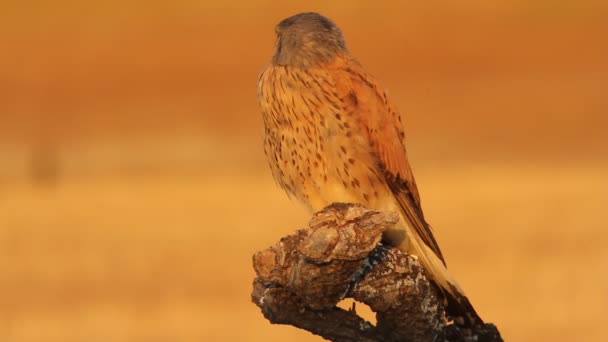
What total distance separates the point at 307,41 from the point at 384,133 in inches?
21.2

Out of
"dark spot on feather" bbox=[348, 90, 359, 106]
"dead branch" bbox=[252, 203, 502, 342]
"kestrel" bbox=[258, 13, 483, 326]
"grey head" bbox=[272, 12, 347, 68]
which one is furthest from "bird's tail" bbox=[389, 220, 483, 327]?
"grey head" bbox=[272, 12, 347, 68]

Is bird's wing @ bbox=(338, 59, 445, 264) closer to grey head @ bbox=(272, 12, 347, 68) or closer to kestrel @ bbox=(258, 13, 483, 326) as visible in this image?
kestrel @ bbox=(258, 13, 483, 326)

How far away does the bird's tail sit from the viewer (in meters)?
6.23

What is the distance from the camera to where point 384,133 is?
7.43 m

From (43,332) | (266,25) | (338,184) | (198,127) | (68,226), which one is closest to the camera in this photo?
(338,184)

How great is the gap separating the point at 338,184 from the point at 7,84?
707 inches

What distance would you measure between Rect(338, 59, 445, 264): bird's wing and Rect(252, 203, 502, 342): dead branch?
1.49 meters

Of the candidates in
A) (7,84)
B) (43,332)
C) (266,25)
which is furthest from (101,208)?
(266,25)

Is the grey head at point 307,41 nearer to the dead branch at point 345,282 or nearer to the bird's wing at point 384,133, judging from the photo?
the bird's wing at point 384,133

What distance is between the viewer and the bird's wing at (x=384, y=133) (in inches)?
290


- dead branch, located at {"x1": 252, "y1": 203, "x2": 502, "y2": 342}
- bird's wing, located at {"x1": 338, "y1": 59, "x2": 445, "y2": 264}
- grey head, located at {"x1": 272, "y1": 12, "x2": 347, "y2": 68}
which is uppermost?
grey head, located at {"x1": 272, "y1": 12, "x2": 347, "y2": 68}

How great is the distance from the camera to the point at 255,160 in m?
19.8

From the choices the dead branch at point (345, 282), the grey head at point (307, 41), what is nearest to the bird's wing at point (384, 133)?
the grey head at point (307, 41)

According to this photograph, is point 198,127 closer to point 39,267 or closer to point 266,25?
point 266,25
